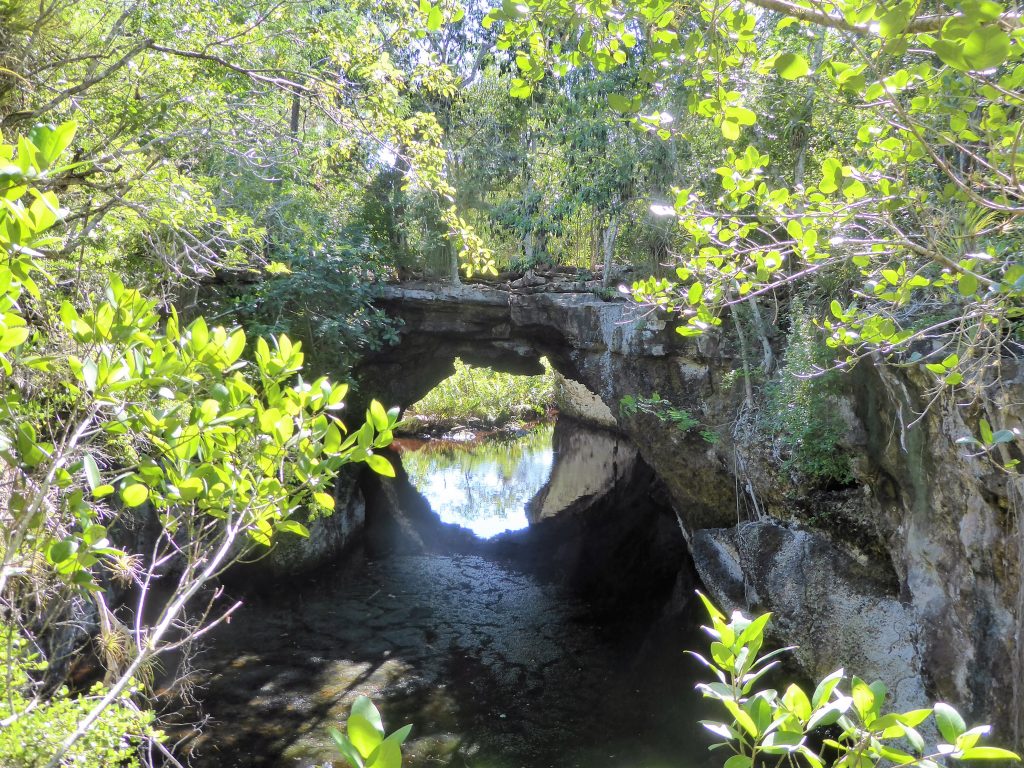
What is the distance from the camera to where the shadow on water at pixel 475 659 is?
6383mm

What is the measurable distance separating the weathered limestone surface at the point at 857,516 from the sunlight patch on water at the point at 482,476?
190 inches

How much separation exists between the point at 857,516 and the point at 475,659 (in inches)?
167

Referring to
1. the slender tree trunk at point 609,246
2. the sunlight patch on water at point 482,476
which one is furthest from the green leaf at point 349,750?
the sunlight patch on water at point 482,476

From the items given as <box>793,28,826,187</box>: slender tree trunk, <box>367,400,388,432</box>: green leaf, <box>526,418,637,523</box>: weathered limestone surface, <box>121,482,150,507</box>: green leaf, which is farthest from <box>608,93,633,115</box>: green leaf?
<box>526,418,637,523</box>: weathered limestone surface

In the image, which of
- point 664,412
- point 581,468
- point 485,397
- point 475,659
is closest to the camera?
point 475,659

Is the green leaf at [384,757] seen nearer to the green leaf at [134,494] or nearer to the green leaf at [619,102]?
the green leaf at [134,494]

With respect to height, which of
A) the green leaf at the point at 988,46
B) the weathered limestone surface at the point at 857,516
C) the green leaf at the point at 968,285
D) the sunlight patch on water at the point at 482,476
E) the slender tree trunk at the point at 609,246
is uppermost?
the slender tree trunk at the point at 609,246

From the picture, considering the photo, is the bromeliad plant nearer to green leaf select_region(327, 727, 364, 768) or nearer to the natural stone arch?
green leaf select_region(327, 727, 364, 768)

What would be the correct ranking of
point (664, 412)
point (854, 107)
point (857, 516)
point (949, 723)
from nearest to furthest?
1. point (949, 723)
2. point (854, 107)
3. point (857, 516)
4. point (664, 412)

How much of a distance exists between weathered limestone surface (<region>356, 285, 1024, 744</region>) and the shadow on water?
1.36m

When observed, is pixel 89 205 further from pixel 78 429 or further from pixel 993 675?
pixel 993 675

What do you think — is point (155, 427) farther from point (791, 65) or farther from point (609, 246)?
point (609, 246)

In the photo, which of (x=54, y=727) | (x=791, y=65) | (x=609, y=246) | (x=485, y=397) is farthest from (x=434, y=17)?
(x=485, y=397)

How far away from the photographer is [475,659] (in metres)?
8.02
